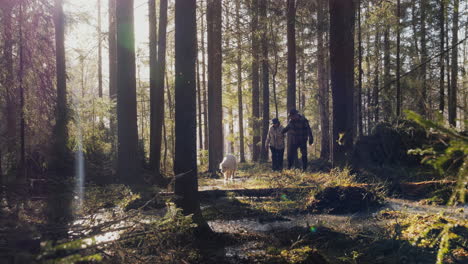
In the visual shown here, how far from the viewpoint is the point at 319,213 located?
7477mm

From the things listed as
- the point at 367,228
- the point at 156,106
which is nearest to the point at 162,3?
the point at 156,106

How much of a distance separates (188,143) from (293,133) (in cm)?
800

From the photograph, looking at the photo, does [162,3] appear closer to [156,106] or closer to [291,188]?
[156,106]

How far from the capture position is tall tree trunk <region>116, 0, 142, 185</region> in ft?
35.4

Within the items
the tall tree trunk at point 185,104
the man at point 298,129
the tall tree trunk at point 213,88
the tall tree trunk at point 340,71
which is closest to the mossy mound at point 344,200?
the tall tree trunk at point 185,104

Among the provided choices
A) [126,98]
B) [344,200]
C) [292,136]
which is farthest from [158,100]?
[344,200]

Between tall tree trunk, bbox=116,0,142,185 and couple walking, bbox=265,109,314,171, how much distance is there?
17.8 feet

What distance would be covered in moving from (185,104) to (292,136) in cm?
A: 819

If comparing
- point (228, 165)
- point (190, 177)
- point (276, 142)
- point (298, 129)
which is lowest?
point (228, 165)

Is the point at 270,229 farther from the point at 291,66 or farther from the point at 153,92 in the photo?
the point at 291,66

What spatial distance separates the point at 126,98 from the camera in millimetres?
10852

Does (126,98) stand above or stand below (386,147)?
above

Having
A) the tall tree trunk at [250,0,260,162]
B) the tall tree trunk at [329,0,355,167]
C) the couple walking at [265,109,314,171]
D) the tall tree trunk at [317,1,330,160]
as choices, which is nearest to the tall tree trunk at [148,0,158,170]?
the tall tree trunk at [250,0,260,162]

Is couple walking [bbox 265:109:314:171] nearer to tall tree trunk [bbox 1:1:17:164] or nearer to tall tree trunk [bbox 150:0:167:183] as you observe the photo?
tall tree trunk [bbox 150:0:167:183]
